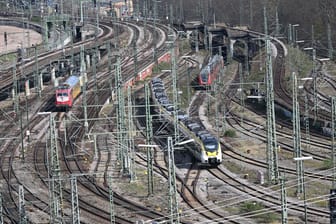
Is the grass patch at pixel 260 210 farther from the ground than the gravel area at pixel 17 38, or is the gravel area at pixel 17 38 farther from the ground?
the gravel area at pixel 17 38

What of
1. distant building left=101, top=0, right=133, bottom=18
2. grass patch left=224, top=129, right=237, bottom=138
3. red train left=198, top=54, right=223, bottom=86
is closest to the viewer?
grass patch left=224, top=129, right=237, bottom=138

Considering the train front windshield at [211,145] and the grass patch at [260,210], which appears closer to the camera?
the grass patch at [260,210]

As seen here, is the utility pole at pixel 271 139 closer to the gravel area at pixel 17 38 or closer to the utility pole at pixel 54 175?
the utility pole at pixel 54 175

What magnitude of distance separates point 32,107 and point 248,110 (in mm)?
12390

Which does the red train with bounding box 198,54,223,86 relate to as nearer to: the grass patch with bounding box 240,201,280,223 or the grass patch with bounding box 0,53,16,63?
the grass patch with bounding box 0,53,16,63

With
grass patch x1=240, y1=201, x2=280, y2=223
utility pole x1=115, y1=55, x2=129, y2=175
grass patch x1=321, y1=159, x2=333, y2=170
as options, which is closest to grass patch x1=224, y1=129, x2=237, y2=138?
grass patch x1=321, y1=159, x2=333, y2=170

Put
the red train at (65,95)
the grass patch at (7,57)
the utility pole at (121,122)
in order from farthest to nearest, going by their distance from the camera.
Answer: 1. the grass patch at (7,57)
2. the red train at (65,95)
3. the utility pole at (121,122)

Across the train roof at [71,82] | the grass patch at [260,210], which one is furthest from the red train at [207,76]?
the grass patch at [260,210]

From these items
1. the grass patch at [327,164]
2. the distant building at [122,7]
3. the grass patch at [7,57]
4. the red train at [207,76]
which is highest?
the distant building at [122,7]

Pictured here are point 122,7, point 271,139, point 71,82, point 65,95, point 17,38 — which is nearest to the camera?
point 271,139

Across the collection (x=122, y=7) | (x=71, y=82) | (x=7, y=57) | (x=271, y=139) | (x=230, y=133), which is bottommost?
(x=230, y=133)

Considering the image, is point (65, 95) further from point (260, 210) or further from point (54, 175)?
point (260, 210)

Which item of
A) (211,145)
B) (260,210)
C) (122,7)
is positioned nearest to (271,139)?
(211,145)

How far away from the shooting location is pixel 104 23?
88.1 meters
